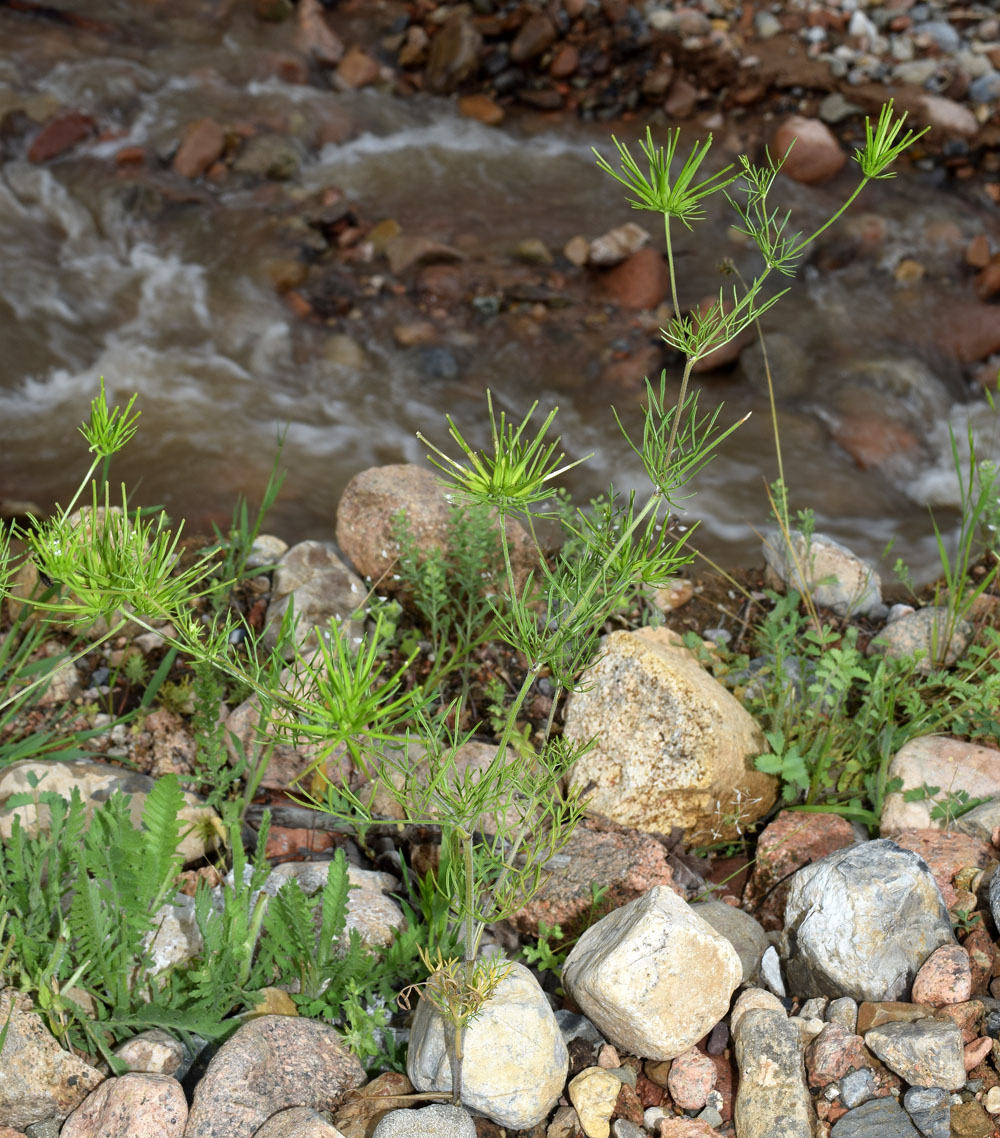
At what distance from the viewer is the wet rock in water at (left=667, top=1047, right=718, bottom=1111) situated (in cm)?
205

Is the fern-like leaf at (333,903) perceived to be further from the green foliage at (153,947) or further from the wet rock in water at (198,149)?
the wet rock in water at (198,149)

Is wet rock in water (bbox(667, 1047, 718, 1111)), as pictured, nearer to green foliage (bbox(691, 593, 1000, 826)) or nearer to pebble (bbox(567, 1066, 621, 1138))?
pebble (bbox(567, 1066, 621, 1138))

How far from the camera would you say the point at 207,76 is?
7.49 meters

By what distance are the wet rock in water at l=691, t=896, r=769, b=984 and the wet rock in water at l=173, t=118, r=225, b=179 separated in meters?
6.06

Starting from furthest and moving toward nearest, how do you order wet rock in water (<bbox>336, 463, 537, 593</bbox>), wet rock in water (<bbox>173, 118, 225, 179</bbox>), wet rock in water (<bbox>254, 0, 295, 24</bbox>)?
wet rock in water (<bbox>254, 0, 295, 24</bbox>)
wet rock in water (<bbox>173, 118, 225, 179</bbox>)
wet rock in water (<bbox>336, 463, 537, 593</bbox>)

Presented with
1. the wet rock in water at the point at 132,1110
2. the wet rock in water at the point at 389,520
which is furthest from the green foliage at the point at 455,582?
the wet rock in water at the point at 132,1110

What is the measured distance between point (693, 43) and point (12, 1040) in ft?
25.0

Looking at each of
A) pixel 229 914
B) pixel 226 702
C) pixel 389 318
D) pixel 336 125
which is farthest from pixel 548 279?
pixel 229 914

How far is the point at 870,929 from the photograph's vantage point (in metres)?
2.13

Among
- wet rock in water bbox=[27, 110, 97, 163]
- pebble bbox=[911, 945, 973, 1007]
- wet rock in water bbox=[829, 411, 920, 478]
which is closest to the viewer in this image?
pebble bbox=[911, 945, 973, 1007]

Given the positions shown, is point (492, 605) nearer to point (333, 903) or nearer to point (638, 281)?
point (333, 903)

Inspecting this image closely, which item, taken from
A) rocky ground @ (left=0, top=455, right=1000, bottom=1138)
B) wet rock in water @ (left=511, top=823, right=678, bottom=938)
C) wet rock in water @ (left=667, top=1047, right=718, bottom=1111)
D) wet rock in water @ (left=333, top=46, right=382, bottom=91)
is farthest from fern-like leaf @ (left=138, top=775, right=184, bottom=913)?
wet rock in water @ (left=333, top=46, right=382, bottom=91)

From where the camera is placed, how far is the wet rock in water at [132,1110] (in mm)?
1882

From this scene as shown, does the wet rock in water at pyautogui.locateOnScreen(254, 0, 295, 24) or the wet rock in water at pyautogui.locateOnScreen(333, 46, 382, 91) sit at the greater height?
the wet rock in water at pyautogui.locateOnScreen(254, 0, 295, 24)
